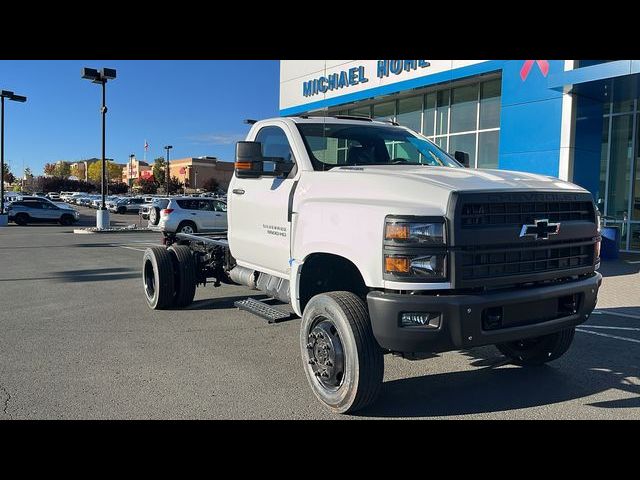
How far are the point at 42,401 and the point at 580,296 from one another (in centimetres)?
417

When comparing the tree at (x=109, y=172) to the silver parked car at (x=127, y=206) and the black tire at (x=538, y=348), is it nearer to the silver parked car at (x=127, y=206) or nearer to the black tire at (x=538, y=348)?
the silver parked car at (x=127, y=206)

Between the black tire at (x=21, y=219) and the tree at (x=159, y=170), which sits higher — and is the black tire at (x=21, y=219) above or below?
below

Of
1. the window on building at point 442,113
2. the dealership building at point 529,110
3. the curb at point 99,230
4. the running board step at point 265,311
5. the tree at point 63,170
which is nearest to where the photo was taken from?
the running board step at point 265,311

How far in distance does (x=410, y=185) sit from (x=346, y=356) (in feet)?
4.18

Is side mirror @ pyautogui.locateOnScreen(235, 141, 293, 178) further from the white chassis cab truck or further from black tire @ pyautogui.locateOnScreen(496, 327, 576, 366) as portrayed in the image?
black tire @ pyautogui.locateOnScreen(496, 327, 576, 366)

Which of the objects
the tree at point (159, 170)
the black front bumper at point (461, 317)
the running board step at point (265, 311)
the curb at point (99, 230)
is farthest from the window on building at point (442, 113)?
the tree at point (159, 170)

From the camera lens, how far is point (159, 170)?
102 m

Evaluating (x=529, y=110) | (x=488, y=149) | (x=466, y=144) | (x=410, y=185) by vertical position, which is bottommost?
(x=410, y=185)

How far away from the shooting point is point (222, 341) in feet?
19.7

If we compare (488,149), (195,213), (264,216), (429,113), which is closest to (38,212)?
(195,213)

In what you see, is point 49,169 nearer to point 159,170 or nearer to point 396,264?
point 159,170

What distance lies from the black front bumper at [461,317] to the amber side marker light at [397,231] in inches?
14.6

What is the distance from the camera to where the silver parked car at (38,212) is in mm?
30031
